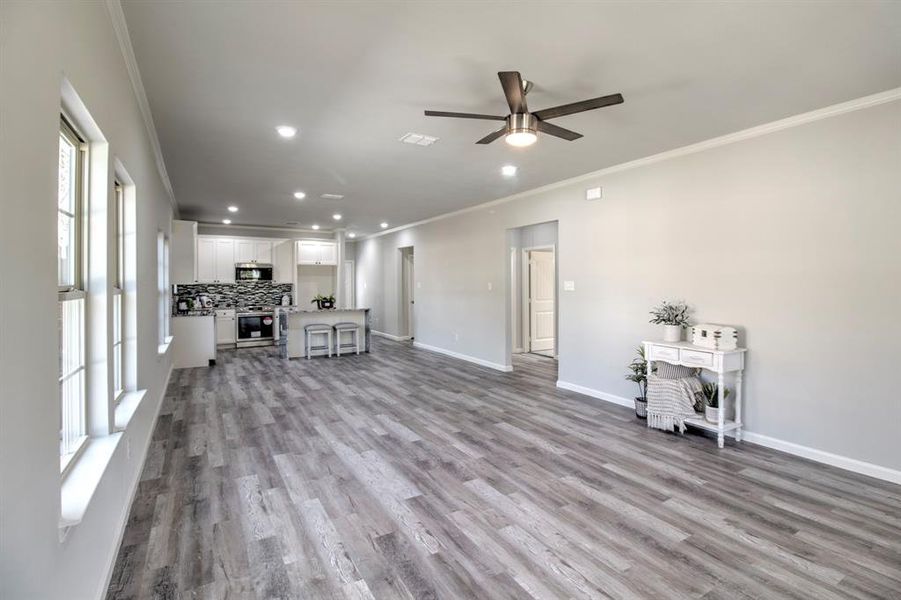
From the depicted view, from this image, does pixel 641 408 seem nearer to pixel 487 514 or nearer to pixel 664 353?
pixel 664 353

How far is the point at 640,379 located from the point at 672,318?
0.72 metres

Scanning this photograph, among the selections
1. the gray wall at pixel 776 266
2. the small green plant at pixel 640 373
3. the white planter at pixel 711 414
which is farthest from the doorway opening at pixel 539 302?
the white planter at pixel 711 414

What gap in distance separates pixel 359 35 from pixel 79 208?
1.62 m

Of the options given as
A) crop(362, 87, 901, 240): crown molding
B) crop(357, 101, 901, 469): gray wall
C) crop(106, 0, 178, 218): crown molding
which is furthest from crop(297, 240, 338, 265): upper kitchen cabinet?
crop(357, 101, 901, 469): gray wall

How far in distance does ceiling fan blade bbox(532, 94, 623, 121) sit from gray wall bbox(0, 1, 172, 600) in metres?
2.26

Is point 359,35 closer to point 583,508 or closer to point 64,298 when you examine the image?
point 64,298

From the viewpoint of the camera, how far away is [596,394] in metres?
5.23

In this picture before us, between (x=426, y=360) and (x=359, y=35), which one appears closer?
(x=359, y=35)

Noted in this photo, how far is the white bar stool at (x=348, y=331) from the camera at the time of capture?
8.14 m

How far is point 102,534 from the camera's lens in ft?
6.32

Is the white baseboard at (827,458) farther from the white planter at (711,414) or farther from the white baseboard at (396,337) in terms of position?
the white baseboard at (396,337)

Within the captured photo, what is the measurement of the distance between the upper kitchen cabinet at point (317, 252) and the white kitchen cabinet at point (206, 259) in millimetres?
1698

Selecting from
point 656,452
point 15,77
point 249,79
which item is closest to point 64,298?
point 15,77

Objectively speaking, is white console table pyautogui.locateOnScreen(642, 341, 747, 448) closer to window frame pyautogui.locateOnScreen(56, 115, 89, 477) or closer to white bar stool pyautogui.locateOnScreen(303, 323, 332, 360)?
window frame pyautogui.locateOnScreen(56, 115, 89, 477)
